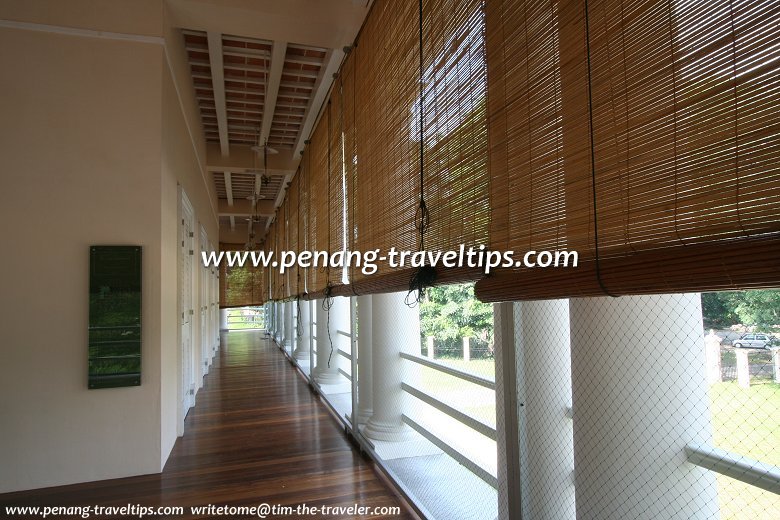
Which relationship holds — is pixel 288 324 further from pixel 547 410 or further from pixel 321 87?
pixel 547 410

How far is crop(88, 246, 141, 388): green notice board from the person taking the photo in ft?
12.5

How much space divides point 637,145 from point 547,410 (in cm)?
141

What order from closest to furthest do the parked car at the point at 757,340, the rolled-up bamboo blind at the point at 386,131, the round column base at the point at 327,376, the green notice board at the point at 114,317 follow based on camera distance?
1. the parked car at the point at 757,340
2. the rolled-up bamboo blind at the point at 386,131
3. the green notice board at the point at 114,317
4. the round column base at the point at 327,376

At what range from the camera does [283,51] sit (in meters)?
5.37

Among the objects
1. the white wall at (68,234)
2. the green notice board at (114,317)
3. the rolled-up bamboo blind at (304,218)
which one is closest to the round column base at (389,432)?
the white wall at (68,234)

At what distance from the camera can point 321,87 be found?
630 centimetres

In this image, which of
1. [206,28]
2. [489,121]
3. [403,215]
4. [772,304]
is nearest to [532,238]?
[489,121]

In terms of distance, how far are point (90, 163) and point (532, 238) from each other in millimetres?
3676

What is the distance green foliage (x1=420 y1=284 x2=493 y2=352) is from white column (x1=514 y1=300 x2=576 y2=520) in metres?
2.35

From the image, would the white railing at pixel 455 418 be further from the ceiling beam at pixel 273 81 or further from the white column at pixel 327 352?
the ceiling beam at pixel 273 81

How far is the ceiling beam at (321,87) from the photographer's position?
218 inches

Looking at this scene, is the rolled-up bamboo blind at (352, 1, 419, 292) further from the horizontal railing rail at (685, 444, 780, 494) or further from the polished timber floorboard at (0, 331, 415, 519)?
the horizontal railing rail at (685, 444, 780, 494)

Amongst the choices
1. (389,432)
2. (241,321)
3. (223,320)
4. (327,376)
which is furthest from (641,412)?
(241,321)

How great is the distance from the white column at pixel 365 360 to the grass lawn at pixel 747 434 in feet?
11.8
